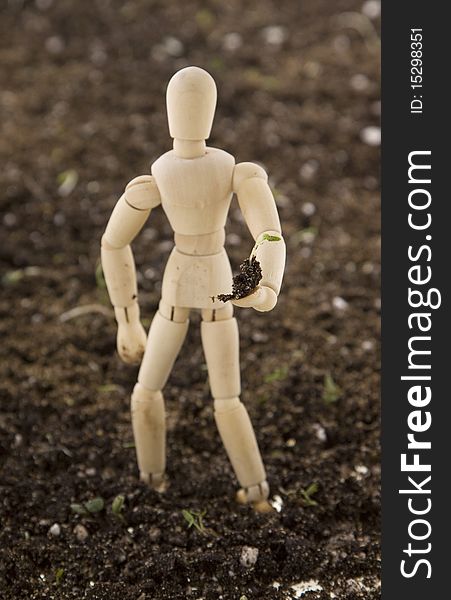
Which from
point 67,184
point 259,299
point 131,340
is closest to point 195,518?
point 131,340

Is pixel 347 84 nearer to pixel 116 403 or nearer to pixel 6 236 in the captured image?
pixel 6 236

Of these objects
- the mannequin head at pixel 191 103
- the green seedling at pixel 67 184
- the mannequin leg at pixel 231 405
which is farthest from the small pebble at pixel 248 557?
the green seedling at pixel 67 184

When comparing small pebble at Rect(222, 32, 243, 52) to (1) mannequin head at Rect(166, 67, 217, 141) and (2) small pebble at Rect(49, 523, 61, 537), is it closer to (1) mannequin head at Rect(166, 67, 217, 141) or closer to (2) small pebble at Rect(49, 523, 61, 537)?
(1) mannequin head at Rect(166, 67, 217, 141)

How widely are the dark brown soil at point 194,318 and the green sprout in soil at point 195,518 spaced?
16 millimetres

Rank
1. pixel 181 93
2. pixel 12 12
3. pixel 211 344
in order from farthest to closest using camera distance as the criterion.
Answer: pixel 12 12
pixel 211 344
pixel 181 93

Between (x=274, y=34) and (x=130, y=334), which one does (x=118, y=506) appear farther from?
(x=274, y=34)

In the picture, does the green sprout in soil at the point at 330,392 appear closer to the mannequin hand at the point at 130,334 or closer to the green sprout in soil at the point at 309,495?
the green sprout in soil at the point at 309,495

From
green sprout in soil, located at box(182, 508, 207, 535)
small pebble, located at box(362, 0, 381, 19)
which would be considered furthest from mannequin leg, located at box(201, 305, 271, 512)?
small pebble, located at box(362, 0, 381, 19)

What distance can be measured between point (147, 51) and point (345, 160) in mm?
1104

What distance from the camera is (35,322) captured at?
2.79m

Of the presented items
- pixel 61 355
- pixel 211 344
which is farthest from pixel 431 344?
pixel 61 355

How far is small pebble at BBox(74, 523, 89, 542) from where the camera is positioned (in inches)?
81.3

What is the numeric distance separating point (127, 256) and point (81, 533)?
0.62m

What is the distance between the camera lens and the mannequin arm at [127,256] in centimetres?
184
